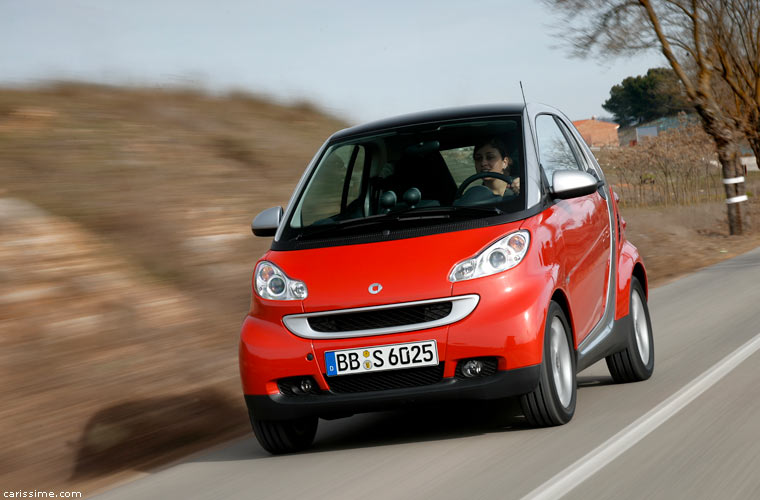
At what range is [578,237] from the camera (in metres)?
6.16

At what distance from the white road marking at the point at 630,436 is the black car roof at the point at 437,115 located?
197 centimetres

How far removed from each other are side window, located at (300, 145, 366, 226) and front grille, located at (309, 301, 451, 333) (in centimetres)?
107

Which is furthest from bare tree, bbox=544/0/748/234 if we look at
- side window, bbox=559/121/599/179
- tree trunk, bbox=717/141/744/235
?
side window, bbox=559/121/599/179

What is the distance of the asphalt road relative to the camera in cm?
443

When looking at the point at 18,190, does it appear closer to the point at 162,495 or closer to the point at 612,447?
the point at 162,495

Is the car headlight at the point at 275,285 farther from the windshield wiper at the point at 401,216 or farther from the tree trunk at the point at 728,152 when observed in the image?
the tree trunk at the point at 728,152

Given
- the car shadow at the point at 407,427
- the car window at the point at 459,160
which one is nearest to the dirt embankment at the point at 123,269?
the car shadow at the point at 407,427

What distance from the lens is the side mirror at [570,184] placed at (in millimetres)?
5844

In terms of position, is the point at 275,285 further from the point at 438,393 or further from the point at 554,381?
the point at 554,381

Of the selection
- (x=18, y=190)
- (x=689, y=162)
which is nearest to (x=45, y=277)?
(x=18, y=190)

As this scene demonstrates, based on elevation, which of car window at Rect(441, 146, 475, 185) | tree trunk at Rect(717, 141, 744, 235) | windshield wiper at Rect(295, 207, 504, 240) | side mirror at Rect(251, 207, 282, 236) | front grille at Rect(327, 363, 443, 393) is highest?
car window at Rect(441, 146, 475, 185)

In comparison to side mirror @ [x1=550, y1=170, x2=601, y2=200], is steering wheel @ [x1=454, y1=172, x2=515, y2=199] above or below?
above

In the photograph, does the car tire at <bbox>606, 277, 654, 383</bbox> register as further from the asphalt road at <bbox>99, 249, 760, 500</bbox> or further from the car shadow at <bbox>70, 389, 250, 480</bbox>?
the car shadow at <bbox>70, 389, 250, 480</bbox>

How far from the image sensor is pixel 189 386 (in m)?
7.79
